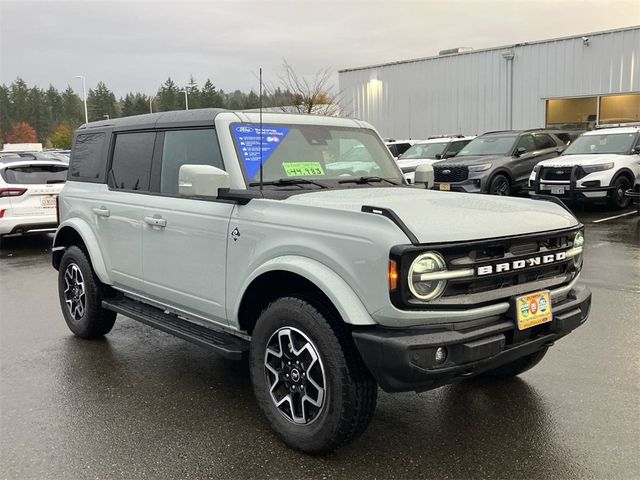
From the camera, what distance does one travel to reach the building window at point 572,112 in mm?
23031

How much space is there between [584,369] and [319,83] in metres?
24.6

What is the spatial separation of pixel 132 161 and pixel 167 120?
57 centimetres

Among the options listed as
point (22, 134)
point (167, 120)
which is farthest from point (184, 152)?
point (22, 134)

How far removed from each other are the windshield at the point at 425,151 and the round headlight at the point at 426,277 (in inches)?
582

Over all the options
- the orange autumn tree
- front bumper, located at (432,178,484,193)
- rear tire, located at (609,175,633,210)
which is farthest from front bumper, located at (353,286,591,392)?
the orange autumn tree

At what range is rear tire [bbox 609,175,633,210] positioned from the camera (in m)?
13.2

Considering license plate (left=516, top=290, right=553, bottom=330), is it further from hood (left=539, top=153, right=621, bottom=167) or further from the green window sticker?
hood (left=539, top=153, right=621, bottom=167)

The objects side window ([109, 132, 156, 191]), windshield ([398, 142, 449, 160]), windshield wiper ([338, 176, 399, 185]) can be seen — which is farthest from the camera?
windshield ([398, 142, 449, 160])

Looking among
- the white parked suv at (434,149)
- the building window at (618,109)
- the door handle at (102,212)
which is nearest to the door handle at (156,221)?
the door handle at (102,212)

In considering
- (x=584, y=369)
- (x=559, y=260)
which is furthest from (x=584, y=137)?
(x=559, y=260)

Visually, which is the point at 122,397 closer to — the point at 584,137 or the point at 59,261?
the point at 59,261

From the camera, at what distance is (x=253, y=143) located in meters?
4.17

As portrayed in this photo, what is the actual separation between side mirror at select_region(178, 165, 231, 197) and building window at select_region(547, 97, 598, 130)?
22.0m

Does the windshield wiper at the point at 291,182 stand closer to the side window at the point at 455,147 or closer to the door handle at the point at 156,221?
the door handle at the point at 156,221
